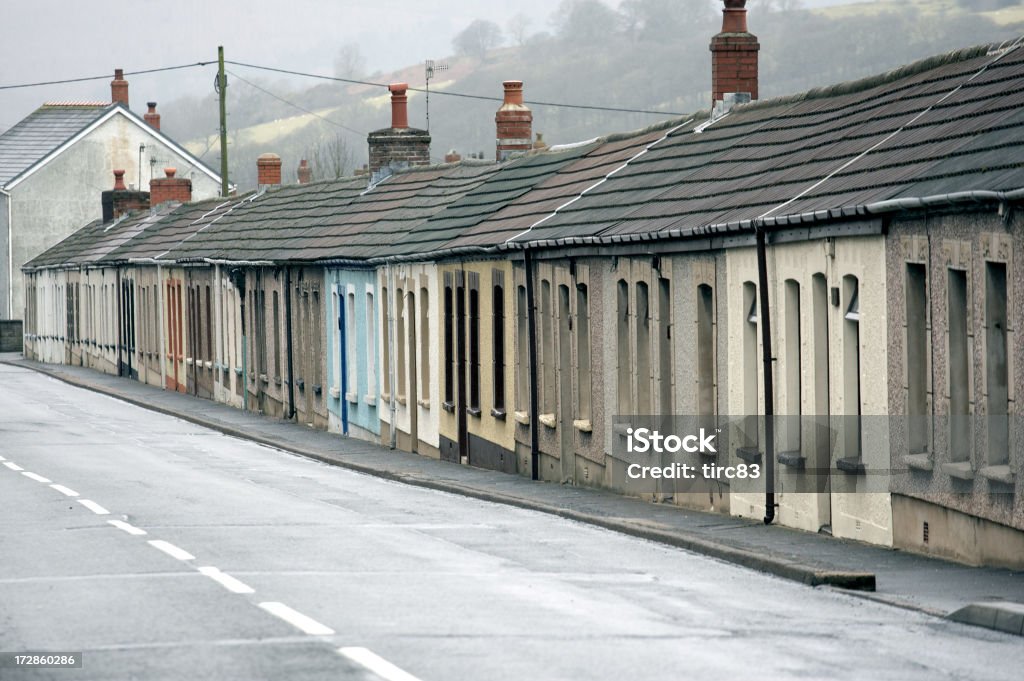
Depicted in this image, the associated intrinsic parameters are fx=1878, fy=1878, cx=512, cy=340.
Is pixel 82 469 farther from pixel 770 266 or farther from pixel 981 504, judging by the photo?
pixel 981 504

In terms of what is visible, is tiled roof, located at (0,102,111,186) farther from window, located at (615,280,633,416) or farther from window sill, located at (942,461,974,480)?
window sill, located at (942,461,974,480)

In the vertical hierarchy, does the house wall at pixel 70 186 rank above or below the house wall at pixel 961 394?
above

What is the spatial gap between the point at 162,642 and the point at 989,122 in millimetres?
8963

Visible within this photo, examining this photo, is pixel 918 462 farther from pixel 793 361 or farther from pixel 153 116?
pixel 153 116

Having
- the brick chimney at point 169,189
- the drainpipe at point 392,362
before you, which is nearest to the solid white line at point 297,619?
the drainpipe at point 392,362

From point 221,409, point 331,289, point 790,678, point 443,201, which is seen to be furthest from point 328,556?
point 221,409

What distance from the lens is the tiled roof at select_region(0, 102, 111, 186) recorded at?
85125mm

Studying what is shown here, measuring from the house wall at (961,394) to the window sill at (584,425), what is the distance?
8928 mm

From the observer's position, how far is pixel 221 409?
4828 cm

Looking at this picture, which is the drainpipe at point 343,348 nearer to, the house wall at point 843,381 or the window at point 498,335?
the window at point 498,335

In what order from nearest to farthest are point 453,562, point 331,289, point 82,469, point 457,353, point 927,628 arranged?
point 927,628
point 453,562
point 82,469
point 457,353
point 331,289

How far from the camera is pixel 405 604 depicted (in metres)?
12.6

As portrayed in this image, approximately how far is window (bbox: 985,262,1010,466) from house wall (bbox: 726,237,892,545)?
2.12m

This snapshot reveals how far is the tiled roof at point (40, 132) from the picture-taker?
85.1 metres
